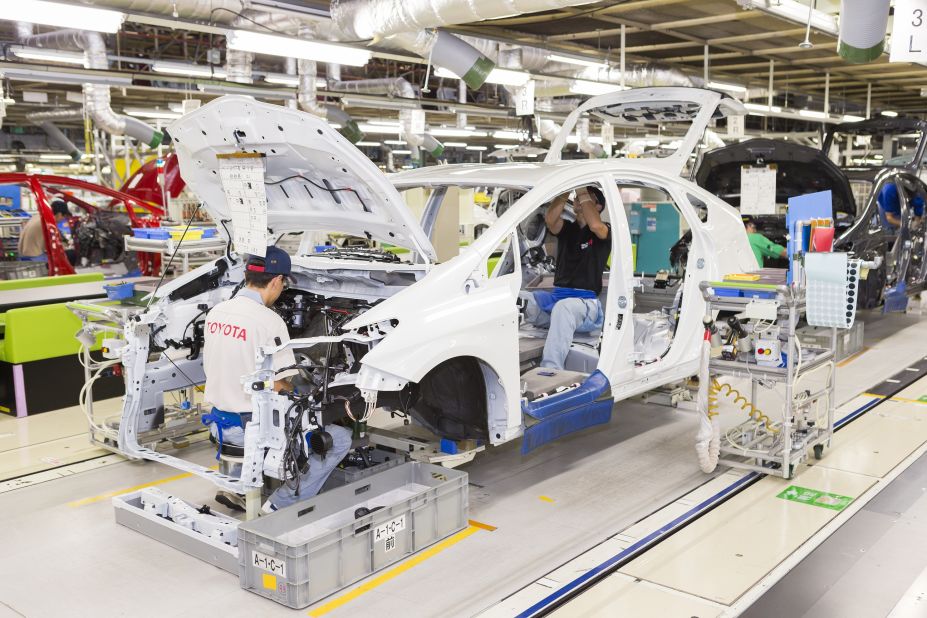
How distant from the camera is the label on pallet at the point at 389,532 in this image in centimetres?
380

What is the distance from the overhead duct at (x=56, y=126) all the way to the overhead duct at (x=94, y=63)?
6660 mm

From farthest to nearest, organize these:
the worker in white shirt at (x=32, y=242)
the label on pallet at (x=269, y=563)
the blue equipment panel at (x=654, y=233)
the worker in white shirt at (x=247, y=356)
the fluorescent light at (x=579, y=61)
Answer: the worker in white shirt at (x=32, y=242), the fluorescent light at (x=579, y=61), the blue equipment panel at (x=654, y=233), the worker in white shirt at (x=247, y=356), the label on pallet at (x=269, y=563)

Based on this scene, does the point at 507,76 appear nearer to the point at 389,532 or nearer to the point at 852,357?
the point at 852,357

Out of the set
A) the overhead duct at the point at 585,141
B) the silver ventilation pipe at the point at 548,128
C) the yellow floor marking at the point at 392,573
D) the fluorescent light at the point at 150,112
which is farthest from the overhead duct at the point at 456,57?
the fluorescent light at the point at 150,112

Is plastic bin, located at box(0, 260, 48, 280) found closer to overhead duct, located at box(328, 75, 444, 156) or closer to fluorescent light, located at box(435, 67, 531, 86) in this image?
overhead duct, located at box(328, 75, 444, 156)

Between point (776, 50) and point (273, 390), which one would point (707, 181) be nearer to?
point (776, 50)

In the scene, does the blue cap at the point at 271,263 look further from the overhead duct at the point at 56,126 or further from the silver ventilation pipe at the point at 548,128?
the overhead duct at the point at 56,126

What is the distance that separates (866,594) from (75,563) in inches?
143

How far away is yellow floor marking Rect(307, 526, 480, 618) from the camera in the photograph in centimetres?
355

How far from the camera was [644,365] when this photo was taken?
5.42m

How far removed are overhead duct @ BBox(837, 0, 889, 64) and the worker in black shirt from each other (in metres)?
2.30

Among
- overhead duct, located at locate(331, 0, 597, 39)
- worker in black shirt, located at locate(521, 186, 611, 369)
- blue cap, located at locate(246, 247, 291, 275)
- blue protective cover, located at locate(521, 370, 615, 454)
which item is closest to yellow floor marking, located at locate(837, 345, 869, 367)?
worker in black shirt, located at locate(521, 186, 611, 369)

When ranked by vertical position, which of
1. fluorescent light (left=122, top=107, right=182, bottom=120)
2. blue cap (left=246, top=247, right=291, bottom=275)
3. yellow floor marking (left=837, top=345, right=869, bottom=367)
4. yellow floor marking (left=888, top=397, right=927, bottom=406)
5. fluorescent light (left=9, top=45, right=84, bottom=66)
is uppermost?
fluorescent light (left=122, top=107, right=182, bottom=120)

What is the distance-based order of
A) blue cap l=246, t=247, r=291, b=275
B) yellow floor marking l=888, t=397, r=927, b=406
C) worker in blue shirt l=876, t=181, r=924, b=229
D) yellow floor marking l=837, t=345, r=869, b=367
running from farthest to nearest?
1. worker in blue shirt l=876, t=181, r=924, b=229
2. yellow floor marking l=837, t=345, r=869, b=367
3. yellow floor marking l=888, t=397, r=927, b=406
4. blue cap l=246, t=247, r=291, b=275
